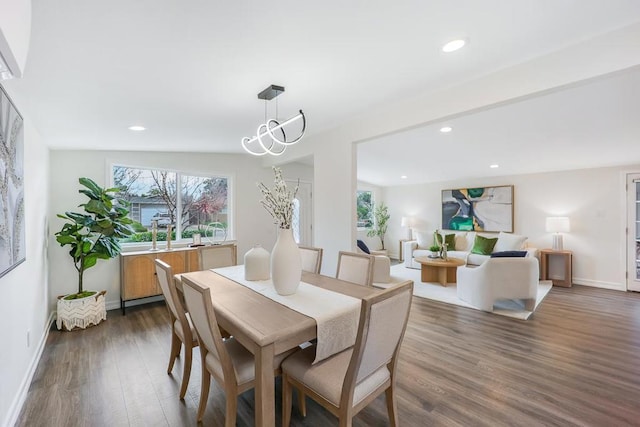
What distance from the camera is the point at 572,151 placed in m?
4.41

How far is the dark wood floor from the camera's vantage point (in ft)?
6.07

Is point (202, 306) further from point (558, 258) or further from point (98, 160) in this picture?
point (558, 258)

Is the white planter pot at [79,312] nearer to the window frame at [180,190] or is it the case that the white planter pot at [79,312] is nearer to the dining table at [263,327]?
the window frame at [180,190]

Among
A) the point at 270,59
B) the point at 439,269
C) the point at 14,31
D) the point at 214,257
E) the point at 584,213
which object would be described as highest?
the point at 270,59

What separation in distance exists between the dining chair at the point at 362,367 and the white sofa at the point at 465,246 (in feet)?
15.6

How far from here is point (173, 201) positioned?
450 centimetres

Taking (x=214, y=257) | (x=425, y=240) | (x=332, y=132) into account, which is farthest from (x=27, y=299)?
(x=425, y=240)

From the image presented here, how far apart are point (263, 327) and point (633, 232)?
6.38 m

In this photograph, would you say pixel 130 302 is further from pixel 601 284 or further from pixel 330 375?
pixel 601 284

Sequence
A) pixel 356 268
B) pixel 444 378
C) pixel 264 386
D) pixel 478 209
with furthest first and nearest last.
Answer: pixel 478 209 < pixel 356 268 < pixel 444 378 < pixel 264 386

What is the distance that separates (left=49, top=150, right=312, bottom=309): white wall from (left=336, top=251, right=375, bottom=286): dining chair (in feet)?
9.62

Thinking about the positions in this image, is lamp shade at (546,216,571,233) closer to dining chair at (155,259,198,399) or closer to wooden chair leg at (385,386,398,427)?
wooden chair leg at (385,386,398,427)

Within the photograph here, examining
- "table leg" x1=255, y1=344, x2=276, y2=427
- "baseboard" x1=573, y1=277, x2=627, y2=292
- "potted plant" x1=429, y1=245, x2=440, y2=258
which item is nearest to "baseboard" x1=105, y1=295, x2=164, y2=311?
"table leg" x1=255, y1=344, x2=276, y2=427

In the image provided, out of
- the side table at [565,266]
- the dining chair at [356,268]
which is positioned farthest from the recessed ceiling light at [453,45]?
the side table at [565,266]
